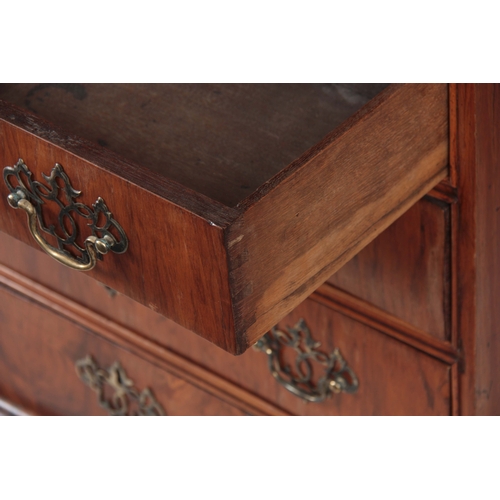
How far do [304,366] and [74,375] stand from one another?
1.18ft

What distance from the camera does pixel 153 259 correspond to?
59 centimetres

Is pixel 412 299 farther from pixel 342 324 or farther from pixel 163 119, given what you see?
pixel 163 119

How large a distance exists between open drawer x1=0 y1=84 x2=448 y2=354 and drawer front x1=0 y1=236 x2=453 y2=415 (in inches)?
7.8

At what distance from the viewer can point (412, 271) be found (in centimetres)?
79

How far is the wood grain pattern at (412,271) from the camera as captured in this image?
2.47 ft

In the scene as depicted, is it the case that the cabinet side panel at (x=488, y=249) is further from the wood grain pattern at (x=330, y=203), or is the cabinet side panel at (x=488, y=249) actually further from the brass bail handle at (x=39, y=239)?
the brass bail handle at (x=39, y=239)

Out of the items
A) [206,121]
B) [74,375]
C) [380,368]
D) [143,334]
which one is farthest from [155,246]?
[74,375]

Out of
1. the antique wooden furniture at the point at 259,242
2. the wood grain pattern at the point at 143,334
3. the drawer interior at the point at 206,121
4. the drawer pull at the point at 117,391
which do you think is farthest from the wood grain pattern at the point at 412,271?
the drawer pull at the point at 117,391

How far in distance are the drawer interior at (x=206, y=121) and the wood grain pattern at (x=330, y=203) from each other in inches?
3.7

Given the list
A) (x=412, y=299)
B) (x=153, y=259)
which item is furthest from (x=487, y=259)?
(x=153, y=259)

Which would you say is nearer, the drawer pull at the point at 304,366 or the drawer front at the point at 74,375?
the drawer pull at the point at 304,366

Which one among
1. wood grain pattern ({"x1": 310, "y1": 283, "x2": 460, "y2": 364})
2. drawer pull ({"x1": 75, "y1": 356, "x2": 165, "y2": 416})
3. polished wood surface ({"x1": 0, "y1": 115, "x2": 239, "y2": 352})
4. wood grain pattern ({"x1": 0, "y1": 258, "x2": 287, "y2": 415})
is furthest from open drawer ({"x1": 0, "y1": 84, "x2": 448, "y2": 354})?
drawer pull ({"x1": 75, "y1": 356, "x2": 165, "y2": 416})

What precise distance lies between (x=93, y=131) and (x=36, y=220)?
0.15m

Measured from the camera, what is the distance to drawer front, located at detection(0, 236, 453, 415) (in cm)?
85
